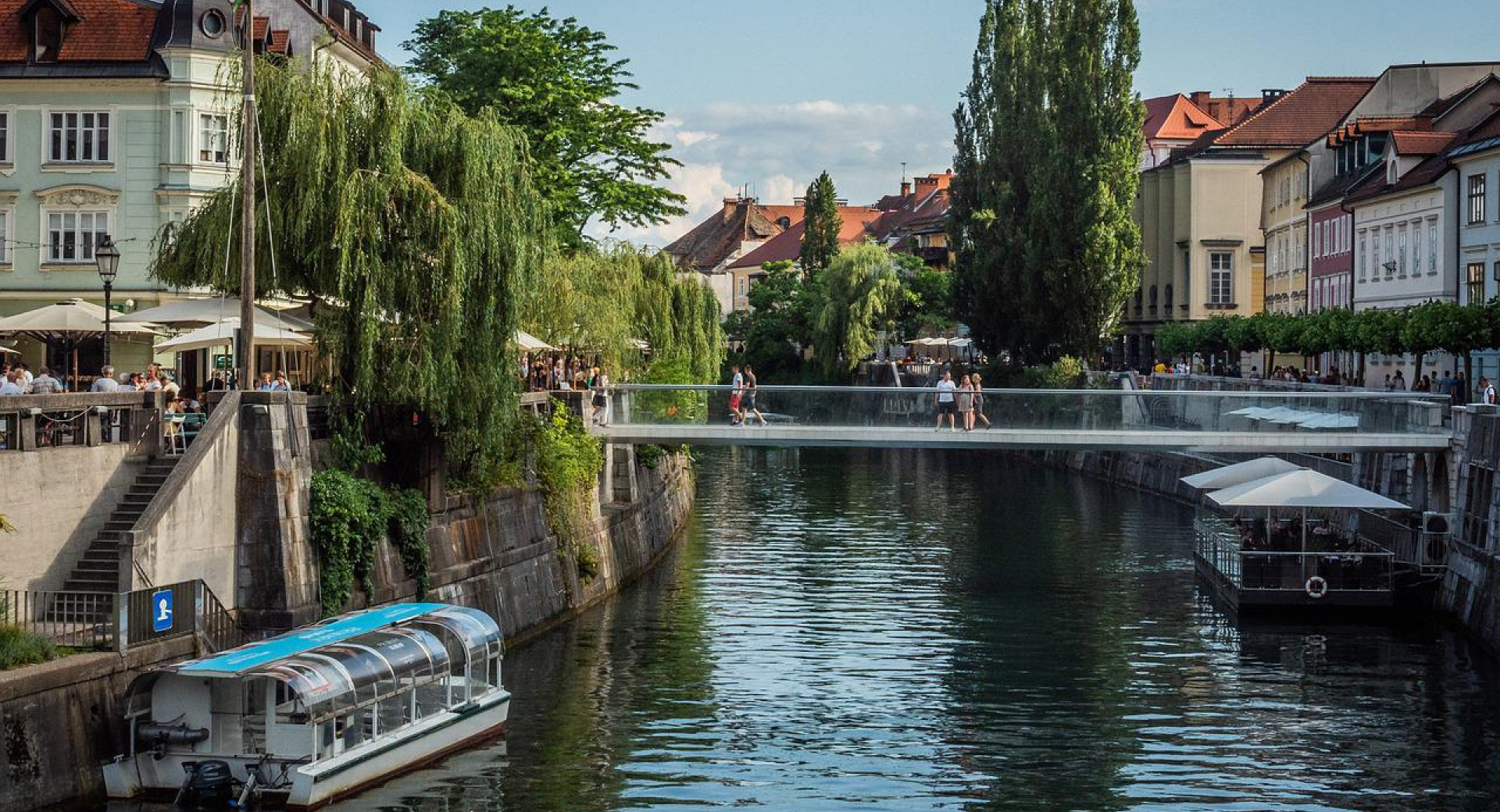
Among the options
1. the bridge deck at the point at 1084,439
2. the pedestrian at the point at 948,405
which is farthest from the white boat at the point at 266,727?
the pedestrian at the point at 948,405

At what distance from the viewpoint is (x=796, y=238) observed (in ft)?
567

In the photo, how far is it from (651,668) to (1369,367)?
4576 cm

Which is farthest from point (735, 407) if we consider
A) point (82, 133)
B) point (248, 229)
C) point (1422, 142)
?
point (1422, 142)

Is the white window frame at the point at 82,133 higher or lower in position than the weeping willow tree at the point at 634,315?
higher

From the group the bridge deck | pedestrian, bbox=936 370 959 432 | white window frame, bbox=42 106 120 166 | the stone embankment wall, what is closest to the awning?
the bridge deck

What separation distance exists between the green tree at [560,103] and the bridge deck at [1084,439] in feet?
47.6

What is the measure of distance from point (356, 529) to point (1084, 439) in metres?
16.5

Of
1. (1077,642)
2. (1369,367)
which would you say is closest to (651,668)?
(1077,642)

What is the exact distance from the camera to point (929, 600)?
4309 centimetres

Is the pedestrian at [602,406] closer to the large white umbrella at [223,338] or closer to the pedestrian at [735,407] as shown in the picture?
the pedestrian at [735,407]

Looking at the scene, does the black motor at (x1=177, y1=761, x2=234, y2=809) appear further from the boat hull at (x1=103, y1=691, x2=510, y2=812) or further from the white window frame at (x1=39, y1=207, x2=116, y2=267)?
the white window frame at (x1=39, y1=207, x2=116, y2=267)

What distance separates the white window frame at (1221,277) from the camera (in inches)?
3912

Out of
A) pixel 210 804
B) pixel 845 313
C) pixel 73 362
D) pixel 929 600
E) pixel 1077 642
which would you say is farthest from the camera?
pixel 845 313

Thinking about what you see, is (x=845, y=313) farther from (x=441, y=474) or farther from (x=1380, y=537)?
(x=441, y=474)
